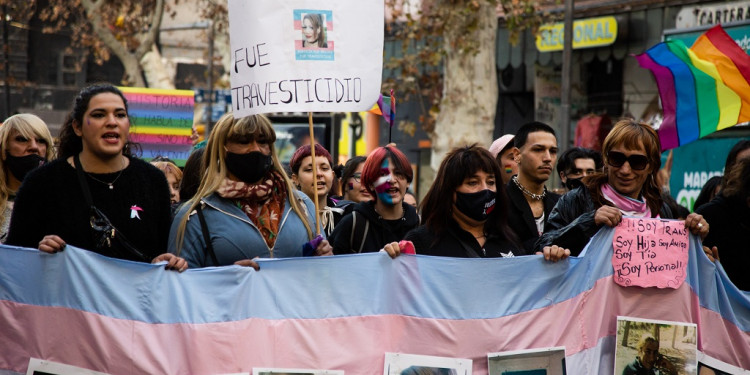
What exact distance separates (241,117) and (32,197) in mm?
1001

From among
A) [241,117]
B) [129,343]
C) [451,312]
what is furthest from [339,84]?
[129,343]

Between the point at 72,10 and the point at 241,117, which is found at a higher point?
the point at 72,10

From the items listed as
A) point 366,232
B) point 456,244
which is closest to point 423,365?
point 456,244

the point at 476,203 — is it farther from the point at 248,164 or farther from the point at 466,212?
the point at 248,164

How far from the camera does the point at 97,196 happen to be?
4.54 metres

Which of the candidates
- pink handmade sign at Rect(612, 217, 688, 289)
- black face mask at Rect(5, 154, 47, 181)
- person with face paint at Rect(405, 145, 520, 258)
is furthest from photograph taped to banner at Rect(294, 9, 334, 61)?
black face mask at Rect(5, 154, 47, 181)

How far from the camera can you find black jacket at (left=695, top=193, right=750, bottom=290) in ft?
17.9

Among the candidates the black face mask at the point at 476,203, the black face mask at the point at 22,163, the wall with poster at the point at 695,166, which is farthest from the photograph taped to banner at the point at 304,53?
the wall with poster at the point at 695,166

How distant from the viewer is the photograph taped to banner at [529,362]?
183 inches

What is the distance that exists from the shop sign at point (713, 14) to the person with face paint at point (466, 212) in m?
10.8

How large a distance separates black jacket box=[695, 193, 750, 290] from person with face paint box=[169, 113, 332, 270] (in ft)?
6.82

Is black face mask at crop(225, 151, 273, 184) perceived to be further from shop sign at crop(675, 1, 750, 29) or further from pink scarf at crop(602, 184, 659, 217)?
shop sign at crop(675, 1, 750, 29)

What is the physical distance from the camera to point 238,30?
16.9 feet

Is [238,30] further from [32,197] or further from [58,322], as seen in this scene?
[58,322]
